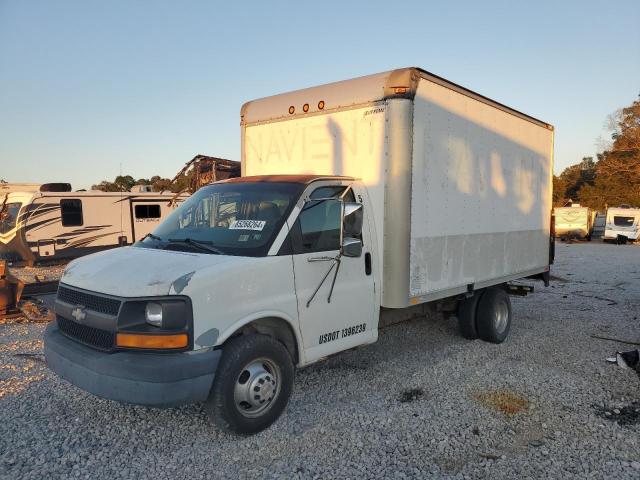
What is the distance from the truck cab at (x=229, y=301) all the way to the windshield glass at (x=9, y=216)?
13858 mm

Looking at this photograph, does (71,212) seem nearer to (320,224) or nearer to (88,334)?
(88,334)

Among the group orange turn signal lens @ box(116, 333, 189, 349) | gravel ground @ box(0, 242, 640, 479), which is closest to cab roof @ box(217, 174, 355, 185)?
orange turn signal lens @ box(116, 333, 189, 349)

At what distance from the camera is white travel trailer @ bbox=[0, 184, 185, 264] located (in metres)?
16.2

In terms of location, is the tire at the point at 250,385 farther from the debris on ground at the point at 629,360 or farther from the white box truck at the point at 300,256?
the debris on ground at the point at 629,360

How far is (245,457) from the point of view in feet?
12.8

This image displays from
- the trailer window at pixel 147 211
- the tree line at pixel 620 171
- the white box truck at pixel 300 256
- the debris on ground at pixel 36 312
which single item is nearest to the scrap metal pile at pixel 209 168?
the trailer window at pixel 147 211

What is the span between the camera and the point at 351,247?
4.53 metres

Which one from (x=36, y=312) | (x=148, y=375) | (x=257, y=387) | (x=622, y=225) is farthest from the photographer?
(x=622, y=225)

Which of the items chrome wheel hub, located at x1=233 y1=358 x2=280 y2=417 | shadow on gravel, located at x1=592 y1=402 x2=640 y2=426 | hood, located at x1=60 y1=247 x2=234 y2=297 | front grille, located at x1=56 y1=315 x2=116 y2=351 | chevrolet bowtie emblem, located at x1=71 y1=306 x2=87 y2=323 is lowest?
shadow on gravel, located at x1=592 y1=402 x2=640 y2=426

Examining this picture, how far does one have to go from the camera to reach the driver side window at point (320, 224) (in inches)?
176

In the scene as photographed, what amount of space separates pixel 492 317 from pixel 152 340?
5.03m

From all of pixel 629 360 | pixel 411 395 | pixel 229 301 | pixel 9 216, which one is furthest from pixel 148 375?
pixel 9 216

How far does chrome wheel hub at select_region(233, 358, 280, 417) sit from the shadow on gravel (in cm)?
310

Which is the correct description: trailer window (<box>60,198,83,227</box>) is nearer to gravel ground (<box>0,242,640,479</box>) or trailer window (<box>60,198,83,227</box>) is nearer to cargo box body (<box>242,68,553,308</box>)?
gravel ground (<box>0,242,640,479</box>)
